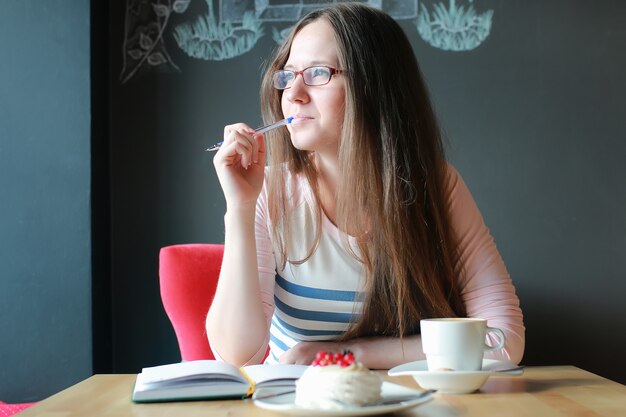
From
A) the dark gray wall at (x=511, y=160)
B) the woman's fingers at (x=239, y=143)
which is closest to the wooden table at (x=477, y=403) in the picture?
the woman's fingers at (x=239, y=143)

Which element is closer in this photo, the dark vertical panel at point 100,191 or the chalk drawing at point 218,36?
the dark vertical panel at point 100,191

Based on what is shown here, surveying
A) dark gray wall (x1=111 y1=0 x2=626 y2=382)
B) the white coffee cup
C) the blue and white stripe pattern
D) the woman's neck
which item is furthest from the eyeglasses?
dark gray wall (x1=111 y1=0 x2=626 y2=382)

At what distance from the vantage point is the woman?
1422mm

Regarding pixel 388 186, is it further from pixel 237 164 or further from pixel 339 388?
pixel 339 388

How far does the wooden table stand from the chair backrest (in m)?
1.00

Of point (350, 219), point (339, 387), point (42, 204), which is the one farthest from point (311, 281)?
point (42, 204)

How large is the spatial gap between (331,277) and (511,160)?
1.34m

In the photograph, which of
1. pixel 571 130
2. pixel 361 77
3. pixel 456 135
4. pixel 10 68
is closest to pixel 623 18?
pixel 571 130

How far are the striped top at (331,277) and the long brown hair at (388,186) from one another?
0.07 ft

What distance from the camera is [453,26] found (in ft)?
8.66

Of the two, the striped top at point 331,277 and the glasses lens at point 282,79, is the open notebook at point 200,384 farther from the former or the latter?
the glasses lens at point 282,79

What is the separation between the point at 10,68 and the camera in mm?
2420

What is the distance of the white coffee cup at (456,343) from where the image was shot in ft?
3.37

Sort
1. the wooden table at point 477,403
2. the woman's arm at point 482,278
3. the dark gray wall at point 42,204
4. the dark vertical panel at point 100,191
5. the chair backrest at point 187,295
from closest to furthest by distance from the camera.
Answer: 1. the wooden table at point 477,403
2. the woman's arm at point 482,278
3. the chair backrest at point 187,295
4. the dark gray wall at point 42,204
5. the dark vertical panel at point 100,191
